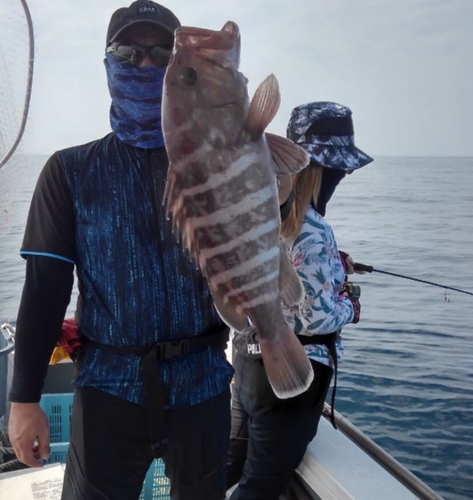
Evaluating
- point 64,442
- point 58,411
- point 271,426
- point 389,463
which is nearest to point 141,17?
point 271,426

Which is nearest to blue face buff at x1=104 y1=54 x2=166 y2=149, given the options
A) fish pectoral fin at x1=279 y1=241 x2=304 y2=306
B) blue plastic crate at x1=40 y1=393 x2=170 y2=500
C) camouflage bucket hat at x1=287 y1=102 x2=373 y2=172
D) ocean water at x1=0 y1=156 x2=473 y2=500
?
fish pectoral fin at x1=279 y1=241 x2=304 y2=306

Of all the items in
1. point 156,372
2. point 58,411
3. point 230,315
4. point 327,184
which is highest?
point 327,184

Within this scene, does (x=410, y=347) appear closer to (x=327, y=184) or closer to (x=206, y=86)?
(x=327, y=184)

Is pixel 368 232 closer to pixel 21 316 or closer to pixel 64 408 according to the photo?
pixel 64 408

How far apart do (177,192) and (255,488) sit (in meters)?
1.87

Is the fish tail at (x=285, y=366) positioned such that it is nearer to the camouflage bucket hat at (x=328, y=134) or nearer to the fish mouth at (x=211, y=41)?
the fish mouth at (x=211, y=41)

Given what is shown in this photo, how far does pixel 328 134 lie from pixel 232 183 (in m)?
1.52

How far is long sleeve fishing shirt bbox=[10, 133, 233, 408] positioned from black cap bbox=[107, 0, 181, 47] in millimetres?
394

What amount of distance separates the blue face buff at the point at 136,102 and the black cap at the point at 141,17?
0.09 metres

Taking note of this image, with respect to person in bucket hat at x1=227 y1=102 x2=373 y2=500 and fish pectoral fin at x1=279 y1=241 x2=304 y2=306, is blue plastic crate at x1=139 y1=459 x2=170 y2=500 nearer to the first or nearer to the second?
person in bucket hat at x1=227 y1=102 x2=373 y2=500

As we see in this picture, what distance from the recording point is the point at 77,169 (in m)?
2.01

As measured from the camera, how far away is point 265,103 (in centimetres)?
135

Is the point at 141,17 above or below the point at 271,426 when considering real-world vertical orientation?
above

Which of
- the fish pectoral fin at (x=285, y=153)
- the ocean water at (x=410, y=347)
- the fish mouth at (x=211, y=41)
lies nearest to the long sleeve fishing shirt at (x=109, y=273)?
the fish pectoral fin at (x=285, y=153)
